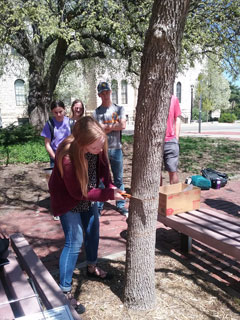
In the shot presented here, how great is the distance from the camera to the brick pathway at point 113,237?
3.13 metres

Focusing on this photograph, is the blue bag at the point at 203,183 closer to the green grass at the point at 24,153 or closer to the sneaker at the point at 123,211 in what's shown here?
the sneaker at the point at 123,211

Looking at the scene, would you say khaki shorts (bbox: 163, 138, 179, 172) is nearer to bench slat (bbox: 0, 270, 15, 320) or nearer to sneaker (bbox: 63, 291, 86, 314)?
sneaker (bbox: 63, 291, 86, 314)

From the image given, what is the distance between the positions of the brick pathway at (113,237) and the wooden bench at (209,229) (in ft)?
0.89

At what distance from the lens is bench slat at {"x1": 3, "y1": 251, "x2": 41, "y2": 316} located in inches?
68.7

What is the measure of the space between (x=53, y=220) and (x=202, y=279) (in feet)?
8.25

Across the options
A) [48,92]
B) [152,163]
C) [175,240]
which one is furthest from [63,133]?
[48,92]

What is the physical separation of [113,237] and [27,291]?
2.00m

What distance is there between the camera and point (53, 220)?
455 centimetres

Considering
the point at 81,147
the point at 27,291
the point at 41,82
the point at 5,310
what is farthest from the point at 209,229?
the point at 41,82

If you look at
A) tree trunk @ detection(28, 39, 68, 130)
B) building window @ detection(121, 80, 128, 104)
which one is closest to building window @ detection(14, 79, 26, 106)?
building window @ detection(121, 80, 128, 104)

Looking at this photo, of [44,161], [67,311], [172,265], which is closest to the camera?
[67,311]

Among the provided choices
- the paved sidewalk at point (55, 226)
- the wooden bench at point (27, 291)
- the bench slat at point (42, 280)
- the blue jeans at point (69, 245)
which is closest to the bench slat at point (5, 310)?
the wooden bench at point (27, 291)

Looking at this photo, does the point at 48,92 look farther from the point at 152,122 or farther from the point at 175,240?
the point at 152,122

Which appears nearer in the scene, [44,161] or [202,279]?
[202,279]
